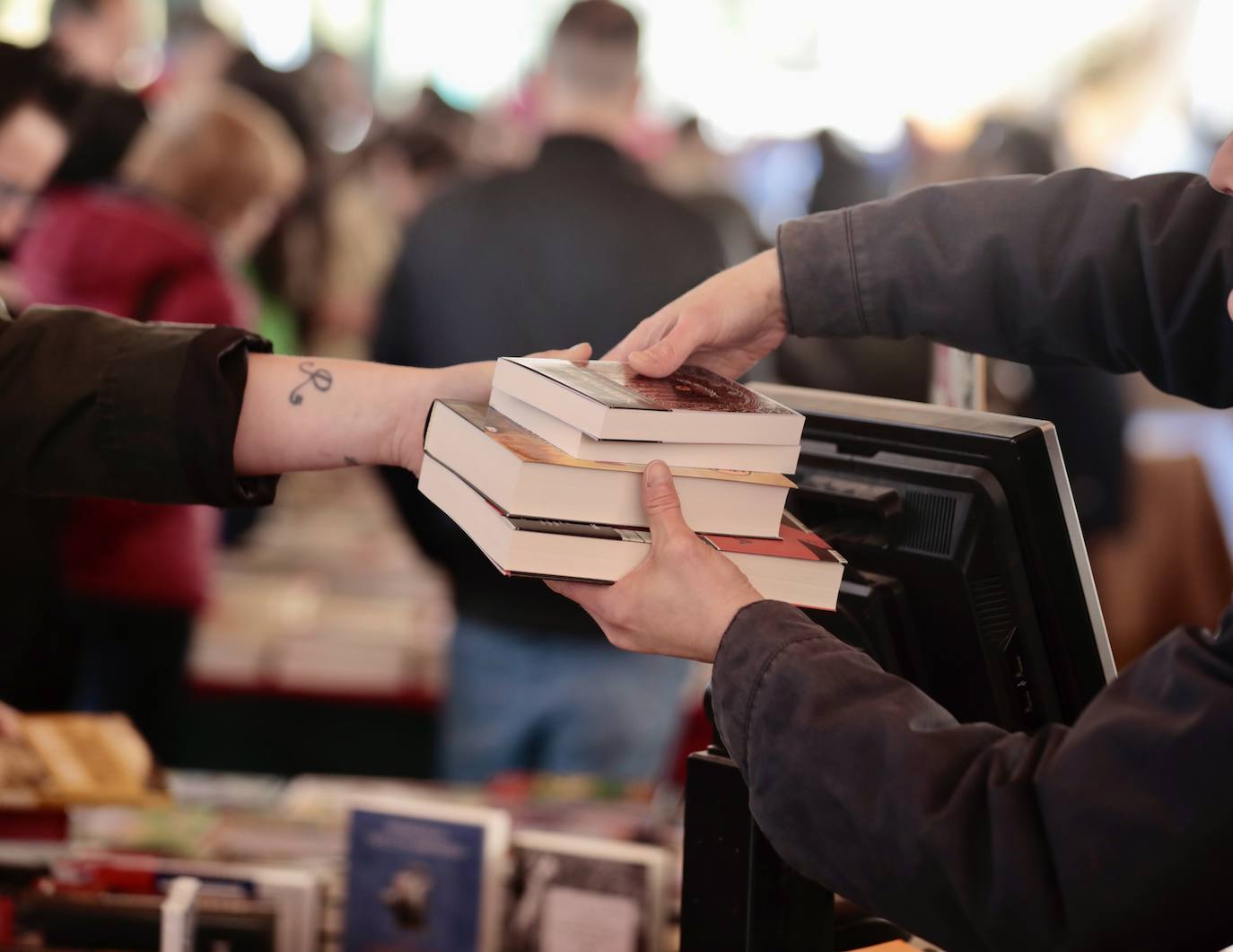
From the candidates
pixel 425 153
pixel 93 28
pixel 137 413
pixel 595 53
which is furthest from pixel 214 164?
pixel 425 153

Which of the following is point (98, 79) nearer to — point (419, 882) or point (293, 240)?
point (293, 240)

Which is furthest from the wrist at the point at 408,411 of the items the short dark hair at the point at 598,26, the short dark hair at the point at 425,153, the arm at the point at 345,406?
the short dark hair at the point at 425,153

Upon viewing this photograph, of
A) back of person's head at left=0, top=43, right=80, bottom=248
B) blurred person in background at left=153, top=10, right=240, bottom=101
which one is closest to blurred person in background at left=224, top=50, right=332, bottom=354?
blurred person in background at left=153, top=10, right=240, bottom=101

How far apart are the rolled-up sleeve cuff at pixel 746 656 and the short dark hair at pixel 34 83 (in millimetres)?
2063

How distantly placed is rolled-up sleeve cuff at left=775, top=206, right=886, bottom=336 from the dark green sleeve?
0.53 meters

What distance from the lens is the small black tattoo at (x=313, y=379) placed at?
1.33m

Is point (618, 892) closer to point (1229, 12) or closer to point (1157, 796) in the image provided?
point (1157, 796)

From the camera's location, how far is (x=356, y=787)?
209cm

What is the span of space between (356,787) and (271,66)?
12.7 ft

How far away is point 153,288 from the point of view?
262cm

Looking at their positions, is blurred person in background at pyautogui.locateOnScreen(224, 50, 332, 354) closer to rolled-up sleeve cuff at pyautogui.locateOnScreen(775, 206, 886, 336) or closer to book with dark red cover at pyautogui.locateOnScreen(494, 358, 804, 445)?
rolled-up sleeve cuff at pyautogui.locateOnScreen(775, 206, 886, 336)

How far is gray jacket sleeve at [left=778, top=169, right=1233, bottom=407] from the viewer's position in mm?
1180

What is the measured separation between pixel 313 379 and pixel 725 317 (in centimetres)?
41

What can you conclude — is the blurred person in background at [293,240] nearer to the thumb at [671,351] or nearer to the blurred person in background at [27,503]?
the blurred person in background at [27,503]
